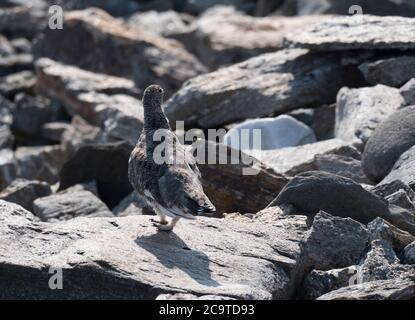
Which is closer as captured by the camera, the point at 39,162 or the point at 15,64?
the point at 39,162

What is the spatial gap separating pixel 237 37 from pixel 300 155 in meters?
10.9

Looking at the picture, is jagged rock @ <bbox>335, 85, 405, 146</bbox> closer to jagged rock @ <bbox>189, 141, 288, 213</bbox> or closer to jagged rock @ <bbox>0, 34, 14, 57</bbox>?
jagged rock @ <bbox>189, 141, 288, 213</bbox>

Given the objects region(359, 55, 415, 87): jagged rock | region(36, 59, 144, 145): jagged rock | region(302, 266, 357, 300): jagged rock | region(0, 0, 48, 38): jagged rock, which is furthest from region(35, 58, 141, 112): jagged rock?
region(302, 266, 357, 300): jagged rock

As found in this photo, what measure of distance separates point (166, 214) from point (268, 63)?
357 inches

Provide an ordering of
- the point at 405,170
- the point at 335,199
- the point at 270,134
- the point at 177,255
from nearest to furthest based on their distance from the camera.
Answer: the point at 177,255 → the point at 335,199 → the point at 405,170 → the point at 270,134

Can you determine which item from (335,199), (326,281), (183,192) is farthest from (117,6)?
(183,192)

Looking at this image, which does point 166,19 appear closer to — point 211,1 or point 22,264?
point 211,1

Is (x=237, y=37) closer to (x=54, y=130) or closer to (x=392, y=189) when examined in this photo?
(x=54, y=130)

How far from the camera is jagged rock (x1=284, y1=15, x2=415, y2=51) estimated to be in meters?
15.3

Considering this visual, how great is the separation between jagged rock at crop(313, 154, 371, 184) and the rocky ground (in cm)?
3

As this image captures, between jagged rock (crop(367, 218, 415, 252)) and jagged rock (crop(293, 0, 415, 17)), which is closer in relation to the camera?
jagged rock (crop(367, 218, 415, 252))

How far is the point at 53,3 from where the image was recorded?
3259 cm

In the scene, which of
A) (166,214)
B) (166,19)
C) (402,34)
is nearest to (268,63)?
(402,34)

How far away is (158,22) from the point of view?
3078 centimetres
